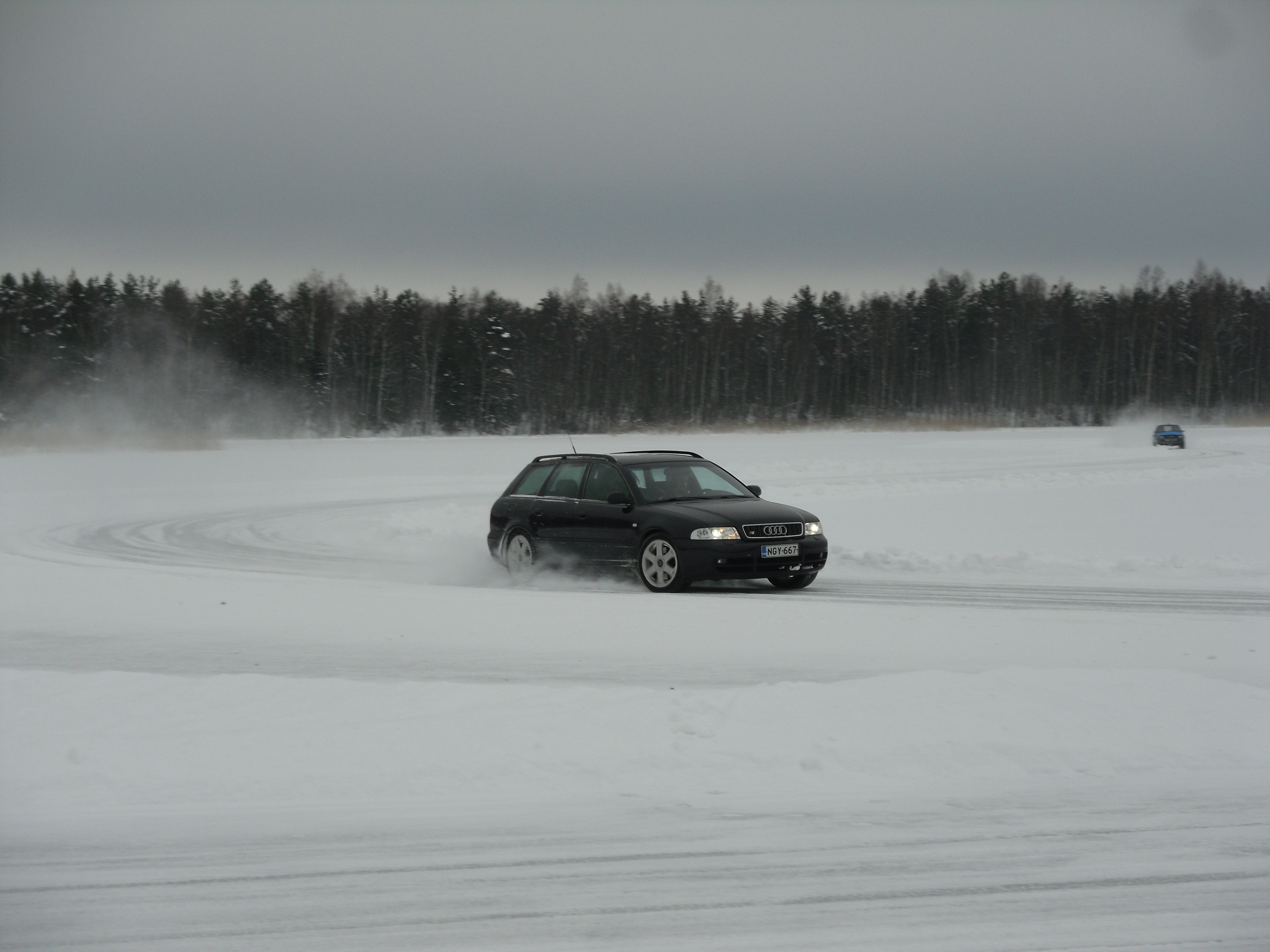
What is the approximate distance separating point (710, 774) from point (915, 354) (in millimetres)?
101449

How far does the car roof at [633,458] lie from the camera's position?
45.4 feet

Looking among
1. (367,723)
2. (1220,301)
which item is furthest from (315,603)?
(1220,301)

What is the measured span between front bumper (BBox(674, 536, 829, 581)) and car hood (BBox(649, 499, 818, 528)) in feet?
0.78

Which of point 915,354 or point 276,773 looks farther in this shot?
point 915,354

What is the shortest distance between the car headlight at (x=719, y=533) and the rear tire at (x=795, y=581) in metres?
0.95

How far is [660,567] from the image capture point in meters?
12.8

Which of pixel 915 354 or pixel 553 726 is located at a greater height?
pixel 915 354

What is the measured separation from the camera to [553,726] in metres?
6.40

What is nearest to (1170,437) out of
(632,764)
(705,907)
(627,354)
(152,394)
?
(627,354)

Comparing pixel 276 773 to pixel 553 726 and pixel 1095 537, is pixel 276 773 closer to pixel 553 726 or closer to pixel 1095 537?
pixel 553 726

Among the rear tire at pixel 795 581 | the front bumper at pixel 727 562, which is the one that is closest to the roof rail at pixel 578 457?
the front bumper at pixel 727 562

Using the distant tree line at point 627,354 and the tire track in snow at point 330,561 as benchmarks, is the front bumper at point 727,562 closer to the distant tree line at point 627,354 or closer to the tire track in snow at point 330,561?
the tire track in snow at point 330,561

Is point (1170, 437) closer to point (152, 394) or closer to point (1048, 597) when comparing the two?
point (1048, 597)

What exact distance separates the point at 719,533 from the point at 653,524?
0.81 metres
